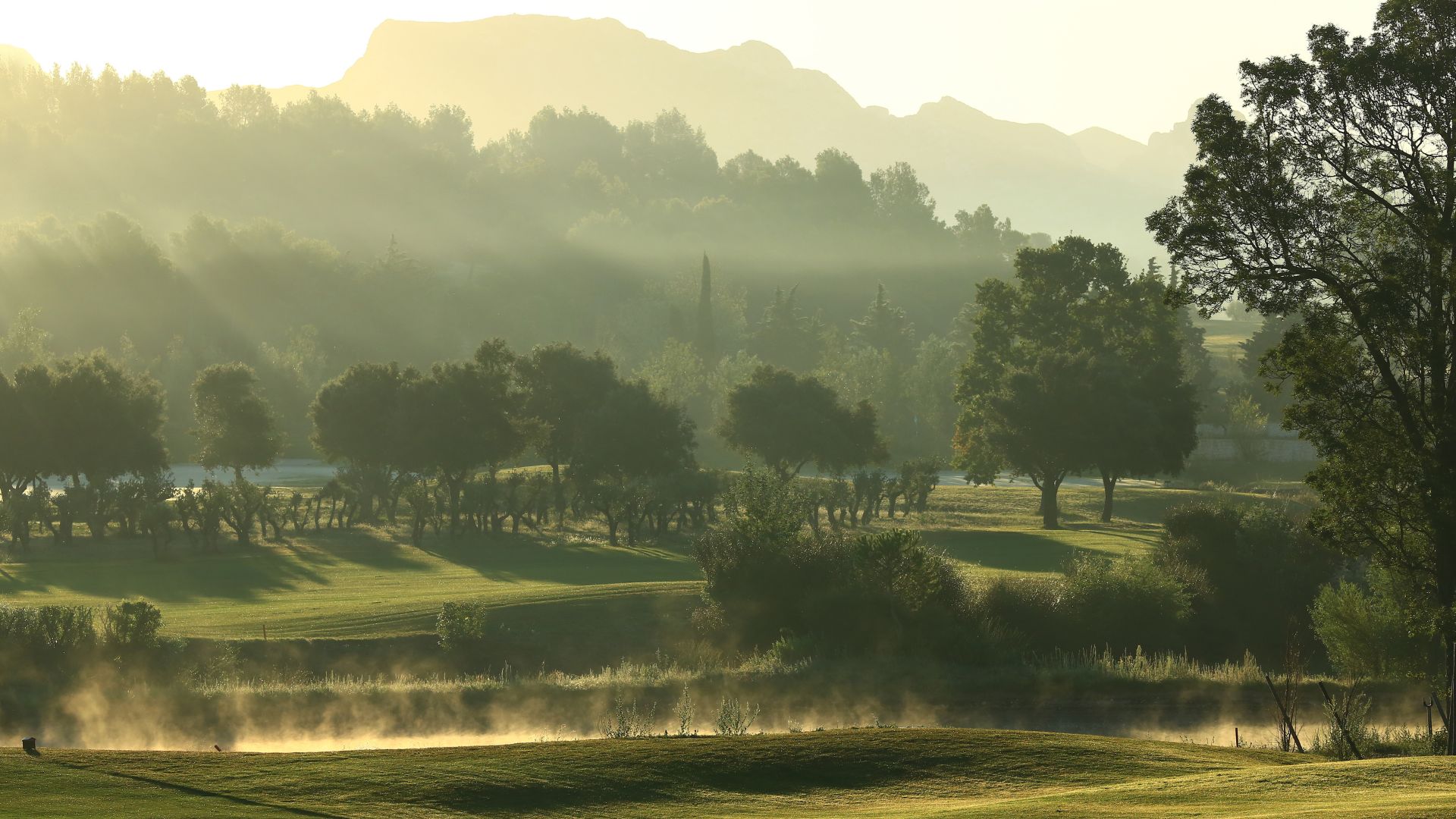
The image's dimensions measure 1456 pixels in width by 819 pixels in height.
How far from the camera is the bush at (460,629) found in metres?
37.9

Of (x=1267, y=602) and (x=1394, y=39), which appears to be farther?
(x=1267, y=602)

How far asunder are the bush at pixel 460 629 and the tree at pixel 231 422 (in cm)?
5108

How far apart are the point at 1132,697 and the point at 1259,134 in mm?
12816

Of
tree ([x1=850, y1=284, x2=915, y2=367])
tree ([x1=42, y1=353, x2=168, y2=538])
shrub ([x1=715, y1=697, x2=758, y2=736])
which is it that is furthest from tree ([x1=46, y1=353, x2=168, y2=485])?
tree ([x1=850, y1=284, x2=915, y2=367])

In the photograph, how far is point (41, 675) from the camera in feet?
107

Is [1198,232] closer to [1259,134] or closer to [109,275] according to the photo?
[1259,134]

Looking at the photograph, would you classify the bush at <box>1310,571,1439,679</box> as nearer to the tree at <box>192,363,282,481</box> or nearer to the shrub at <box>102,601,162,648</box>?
the shrub at <box>102,601,162,648</box>

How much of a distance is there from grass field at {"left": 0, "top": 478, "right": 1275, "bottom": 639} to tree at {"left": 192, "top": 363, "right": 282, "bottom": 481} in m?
16.1

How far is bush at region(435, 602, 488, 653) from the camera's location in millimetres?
37906

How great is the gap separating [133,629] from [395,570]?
2548 centimetres

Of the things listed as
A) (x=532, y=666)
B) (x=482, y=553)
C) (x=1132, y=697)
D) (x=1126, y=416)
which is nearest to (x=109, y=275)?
(x=482, y=553)

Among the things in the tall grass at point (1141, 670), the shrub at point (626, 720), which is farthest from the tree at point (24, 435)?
the tall grass at point (1141, 670)

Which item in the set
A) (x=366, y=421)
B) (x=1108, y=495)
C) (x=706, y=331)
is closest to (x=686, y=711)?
(x=1108, y=495)

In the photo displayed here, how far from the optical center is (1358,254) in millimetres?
28328
